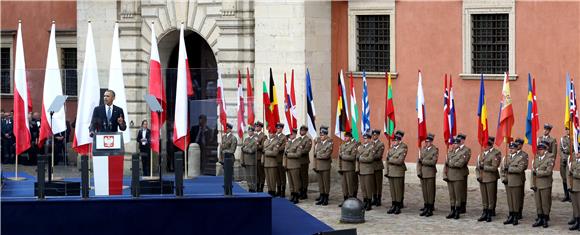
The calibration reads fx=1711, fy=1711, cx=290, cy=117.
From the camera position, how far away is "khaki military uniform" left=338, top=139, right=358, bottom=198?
33.5m

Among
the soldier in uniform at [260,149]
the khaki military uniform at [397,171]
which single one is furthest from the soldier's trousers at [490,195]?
the soldier in uniform at [260,149]

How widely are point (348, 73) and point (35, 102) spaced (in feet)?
41.0

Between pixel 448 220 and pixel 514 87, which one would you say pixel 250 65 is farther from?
pixel 448 220

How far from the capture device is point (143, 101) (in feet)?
90.5

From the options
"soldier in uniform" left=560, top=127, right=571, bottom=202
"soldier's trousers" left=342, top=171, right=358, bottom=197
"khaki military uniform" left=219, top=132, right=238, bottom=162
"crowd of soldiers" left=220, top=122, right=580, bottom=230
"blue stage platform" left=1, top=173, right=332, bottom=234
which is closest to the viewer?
"blue stage platform" left=1, top=173, right=332, bottom=234

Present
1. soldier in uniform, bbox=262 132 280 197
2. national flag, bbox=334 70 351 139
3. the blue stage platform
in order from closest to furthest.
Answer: the blue stage platform < national flag, bbox=334 70 351 139 < soldier in uniform, bbox=262 132 280 197

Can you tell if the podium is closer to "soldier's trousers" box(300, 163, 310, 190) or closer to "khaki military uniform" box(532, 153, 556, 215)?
"khaki military uniform" box(532, 153, 556, 215)

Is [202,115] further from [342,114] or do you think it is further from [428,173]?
[342,114]

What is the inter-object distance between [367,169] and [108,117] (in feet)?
27.0

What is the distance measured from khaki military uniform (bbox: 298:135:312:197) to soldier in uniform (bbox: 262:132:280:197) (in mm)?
614

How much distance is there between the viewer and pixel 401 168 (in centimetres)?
3250

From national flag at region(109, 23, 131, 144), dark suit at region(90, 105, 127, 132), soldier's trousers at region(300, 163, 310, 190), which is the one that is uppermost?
national flag at region(109, 23, 131, 144)

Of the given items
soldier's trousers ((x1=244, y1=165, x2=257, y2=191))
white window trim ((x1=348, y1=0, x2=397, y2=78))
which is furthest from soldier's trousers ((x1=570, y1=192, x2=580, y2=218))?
white window trim ((x1=348, y1=0, x2=397, y2=78))

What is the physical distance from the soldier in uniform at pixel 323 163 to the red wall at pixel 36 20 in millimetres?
11044
